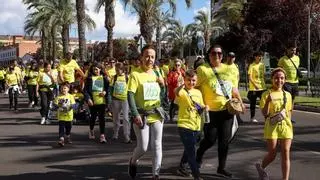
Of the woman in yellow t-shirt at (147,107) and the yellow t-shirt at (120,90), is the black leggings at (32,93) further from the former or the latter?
the woman in yellow t-shirt at (147,107)

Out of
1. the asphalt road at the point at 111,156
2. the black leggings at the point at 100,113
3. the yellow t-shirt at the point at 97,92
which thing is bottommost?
the asphalt road at the point at 111,156

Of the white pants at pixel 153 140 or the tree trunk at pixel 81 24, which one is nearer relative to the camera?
the white pants at pixel 153 140

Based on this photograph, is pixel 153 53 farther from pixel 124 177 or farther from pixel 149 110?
pixel 124 177

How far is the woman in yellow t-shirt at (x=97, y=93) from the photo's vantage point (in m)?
11.6

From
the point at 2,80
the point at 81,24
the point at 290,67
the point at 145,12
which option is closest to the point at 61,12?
the point at 2,80

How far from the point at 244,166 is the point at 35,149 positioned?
4.19 m

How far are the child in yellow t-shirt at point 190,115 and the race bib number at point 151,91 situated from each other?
31cm

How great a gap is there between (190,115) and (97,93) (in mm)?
4461

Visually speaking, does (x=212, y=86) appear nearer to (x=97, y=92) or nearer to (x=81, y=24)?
(x=97, y=92)

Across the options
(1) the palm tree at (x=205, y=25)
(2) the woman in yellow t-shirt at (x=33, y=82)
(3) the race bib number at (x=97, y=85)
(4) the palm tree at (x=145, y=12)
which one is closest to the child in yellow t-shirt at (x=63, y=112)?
(3) the race bib number at (x=97, y=85)

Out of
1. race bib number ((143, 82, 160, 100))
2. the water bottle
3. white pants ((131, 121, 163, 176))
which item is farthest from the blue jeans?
race bib number ((143, 82, 160, 100))

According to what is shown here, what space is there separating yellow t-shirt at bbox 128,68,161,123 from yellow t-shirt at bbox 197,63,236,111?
28.0 inches

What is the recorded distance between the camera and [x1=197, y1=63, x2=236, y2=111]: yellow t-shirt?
304 inches

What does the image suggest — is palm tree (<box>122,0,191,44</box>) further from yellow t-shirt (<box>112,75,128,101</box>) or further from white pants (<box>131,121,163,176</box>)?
white pants (<box>131,121,163,176</box>)
